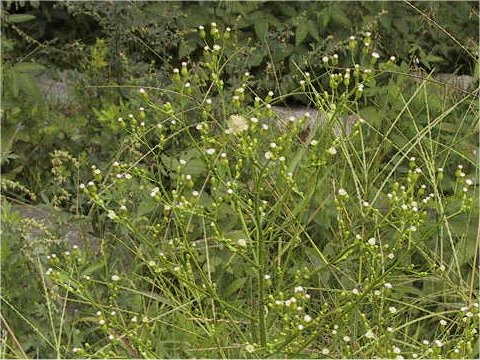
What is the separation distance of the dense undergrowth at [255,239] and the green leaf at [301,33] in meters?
0.17

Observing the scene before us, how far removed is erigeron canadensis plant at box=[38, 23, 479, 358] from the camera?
7.48ft

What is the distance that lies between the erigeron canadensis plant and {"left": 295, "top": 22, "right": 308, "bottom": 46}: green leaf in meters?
0.50

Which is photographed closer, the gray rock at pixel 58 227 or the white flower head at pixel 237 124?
the white flower head at pixel 237 124

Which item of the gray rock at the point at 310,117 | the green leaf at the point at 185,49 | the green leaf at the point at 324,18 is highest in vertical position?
the green leaf at the point at 324,18

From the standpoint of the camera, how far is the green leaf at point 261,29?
397 cm

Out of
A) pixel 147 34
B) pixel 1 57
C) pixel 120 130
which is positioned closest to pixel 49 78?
pixel 1 57

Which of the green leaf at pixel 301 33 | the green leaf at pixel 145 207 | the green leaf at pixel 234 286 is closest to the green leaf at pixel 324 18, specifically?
the green leaf at pixel 301 33

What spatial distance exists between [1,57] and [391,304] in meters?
2.00

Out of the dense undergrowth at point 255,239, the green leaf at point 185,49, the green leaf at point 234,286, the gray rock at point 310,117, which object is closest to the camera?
the dense undergrowth at point 255,239

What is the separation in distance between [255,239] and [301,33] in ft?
4.59

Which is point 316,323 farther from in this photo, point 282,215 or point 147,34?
point 147,34

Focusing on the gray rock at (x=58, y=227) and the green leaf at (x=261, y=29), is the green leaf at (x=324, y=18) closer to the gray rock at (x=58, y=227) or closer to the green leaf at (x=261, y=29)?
the green leaf at (x=261, y=29)

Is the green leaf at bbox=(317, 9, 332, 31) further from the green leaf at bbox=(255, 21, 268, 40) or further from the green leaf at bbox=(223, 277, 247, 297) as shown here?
the green leaf at bbox=(223, 277, 247, 297)

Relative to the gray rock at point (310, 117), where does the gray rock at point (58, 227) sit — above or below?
below
